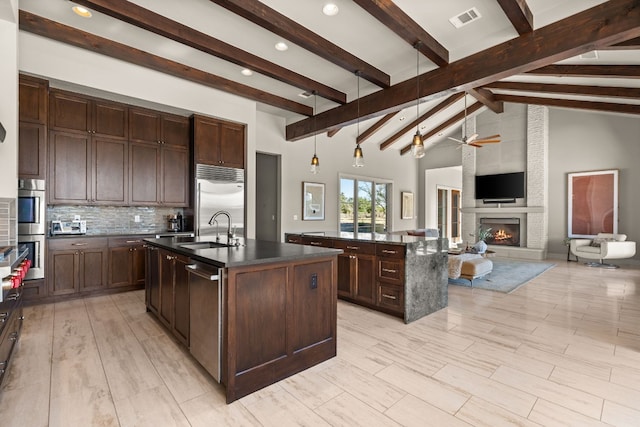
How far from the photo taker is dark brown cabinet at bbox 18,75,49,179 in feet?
11.8

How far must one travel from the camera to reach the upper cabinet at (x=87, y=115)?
13.2 ft

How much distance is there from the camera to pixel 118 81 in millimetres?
4238

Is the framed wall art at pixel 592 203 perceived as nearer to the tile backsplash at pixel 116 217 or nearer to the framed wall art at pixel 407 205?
the framed wall art at pixel 407 205

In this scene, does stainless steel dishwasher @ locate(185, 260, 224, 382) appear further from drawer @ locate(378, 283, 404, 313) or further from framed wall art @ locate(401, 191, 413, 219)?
framed wall art @ locate(401, 191, 413, 219)

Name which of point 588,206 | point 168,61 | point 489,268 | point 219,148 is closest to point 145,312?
point 219,148

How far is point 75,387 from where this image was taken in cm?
211

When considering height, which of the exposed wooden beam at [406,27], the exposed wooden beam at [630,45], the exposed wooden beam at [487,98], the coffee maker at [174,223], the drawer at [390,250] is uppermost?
the exposed wooden beam at [487,98]

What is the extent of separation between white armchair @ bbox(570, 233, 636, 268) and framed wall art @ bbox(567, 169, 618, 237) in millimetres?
470

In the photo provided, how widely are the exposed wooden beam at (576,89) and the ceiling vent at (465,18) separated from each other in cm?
361

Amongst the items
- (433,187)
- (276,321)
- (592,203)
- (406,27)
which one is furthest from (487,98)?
(276,321)

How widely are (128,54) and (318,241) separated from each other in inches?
138

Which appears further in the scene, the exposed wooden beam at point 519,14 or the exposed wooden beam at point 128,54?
the exposed wooden beam at point 128,54

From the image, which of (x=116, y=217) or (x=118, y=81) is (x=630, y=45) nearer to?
(x=118, y=81)

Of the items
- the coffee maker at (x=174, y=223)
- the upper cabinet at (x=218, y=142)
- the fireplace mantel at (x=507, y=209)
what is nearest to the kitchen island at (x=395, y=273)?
the upper cabinet at (x=218, y=142)
